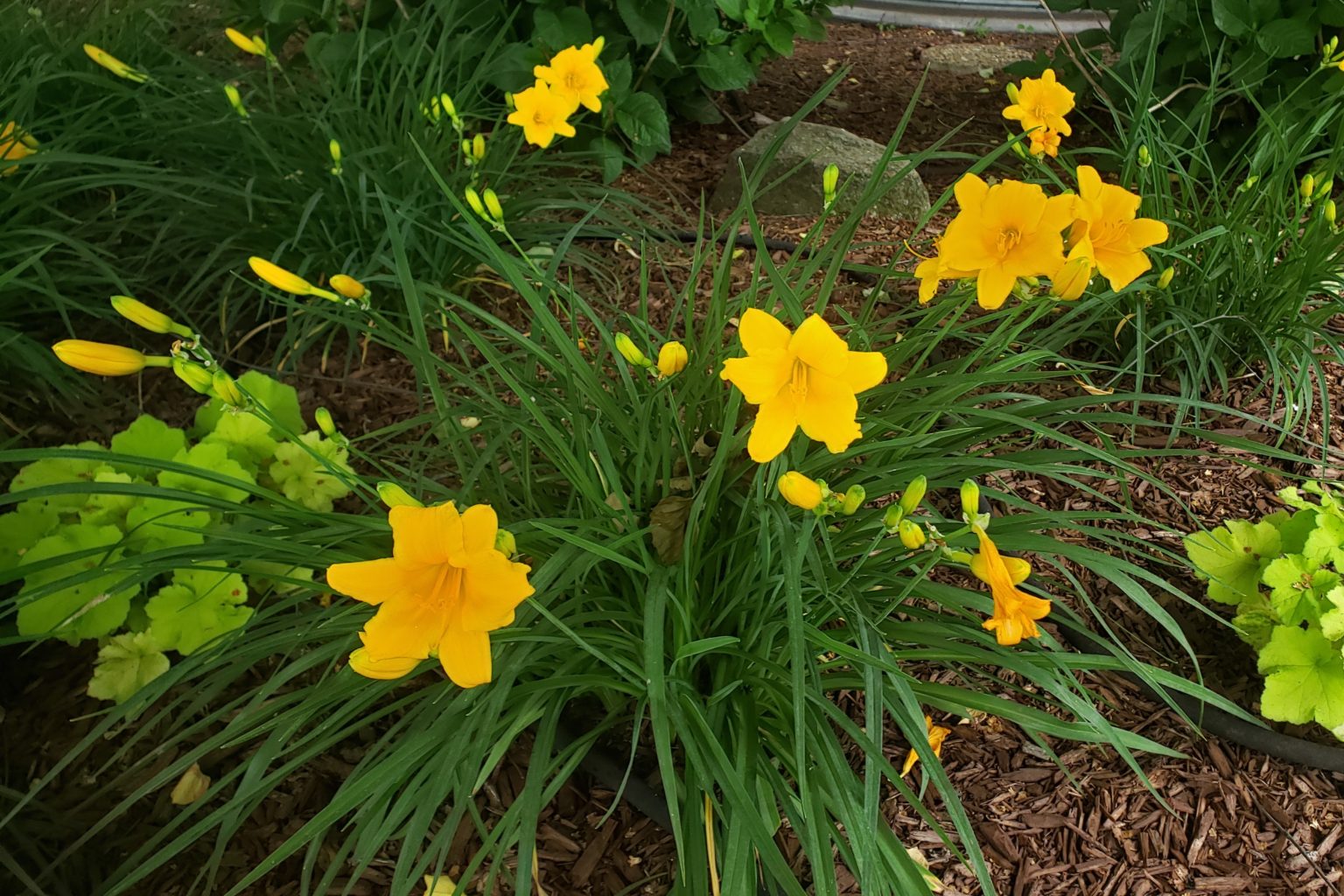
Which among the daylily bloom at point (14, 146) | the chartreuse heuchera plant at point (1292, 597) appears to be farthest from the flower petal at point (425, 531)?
the daylily bloom at point (14, 146)

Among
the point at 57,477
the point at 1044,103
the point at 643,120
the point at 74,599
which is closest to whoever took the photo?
the point at 74,599

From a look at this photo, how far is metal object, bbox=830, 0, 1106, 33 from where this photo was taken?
17.6 ft

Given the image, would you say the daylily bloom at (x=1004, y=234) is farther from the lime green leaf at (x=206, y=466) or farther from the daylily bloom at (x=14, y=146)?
the daylily bloom at (x=14, y=146)

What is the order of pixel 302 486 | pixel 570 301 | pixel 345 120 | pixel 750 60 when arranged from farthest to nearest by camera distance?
1. pixel 750 60
2. pixel 345 120
3. pixel 302 486
4. pixel 570 301

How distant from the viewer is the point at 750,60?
3287 millimetres

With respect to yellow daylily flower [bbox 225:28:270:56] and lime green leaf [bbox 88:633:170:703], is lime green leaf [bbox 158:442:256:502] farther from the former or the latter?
yellow daylily flower [bbox 225:28:270:56]

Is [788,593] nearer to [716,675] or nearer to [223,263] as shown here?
[716,675]

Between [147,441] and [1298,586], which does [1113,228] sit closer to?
[1298,586]

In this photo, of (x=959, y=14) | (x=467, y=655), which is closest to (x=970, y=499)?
(x=467, y=655)

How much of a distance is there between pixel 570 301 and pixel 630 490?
0.31 metres

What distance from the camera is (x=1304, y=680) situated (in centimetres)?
138

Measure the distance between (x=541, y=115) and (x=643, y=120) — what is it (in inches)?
36.0

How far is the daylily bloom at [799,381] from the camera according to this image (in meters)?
0.87

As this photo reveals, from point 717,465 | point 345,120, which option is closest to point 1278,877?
point 717,465
